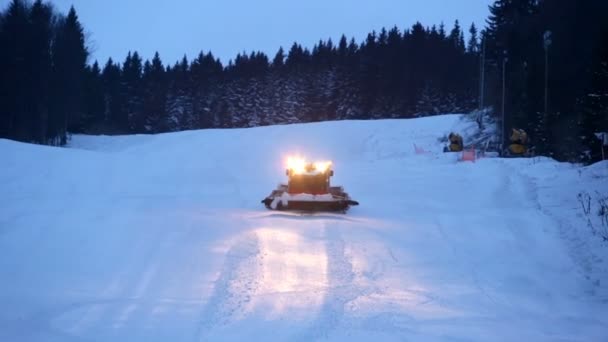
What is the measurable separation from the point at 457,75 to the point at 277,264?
6887 cm

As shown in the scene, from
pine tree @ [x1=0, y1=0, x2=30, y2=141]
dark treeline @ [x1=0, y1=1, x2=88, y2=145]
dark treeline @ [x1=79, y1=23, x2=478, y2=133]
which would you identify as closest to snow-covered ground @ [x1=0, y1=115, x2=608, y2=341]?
pine tree @ [x1=0, y1=0, x2=30, y2=141]

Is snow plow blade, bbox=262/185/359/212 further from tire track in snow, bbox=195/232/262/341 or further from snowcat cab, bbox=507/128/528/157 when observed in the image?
snowcat cab, bbox=507/128/528/157

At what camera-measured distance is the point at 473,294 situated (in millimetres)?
7043

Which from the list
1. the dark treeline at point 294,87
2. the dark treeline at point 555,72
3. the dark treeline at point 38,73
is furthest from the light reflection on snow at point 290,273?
the dark treeline at point 294,87

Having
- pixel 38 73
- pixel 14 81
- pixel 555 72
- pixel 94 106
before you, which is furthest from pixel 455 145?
pixel 94 106

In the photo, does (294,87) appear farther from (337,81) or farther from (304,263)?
(304,263)

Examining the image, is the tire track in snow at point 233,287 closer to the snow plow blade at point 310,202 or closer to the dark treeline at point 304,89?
the snow plow blade at point 310,202

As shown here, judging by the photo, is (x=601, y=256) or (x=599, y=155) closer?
(x=601, y=256)

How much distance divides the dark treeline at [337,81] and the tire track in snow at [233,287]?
16.2 m

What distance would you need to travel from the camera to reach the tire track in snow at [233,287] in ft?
19.3

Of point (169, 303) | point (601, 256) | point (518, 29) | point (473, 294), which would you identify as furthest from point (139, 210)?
point (518, 29)

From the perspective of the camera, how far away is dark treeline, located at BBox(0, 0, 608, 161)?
3198 centimetres

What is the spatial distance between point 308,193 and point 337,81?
6029cm

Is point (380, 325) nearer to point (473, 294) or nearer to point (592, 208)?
point (473, 294)
